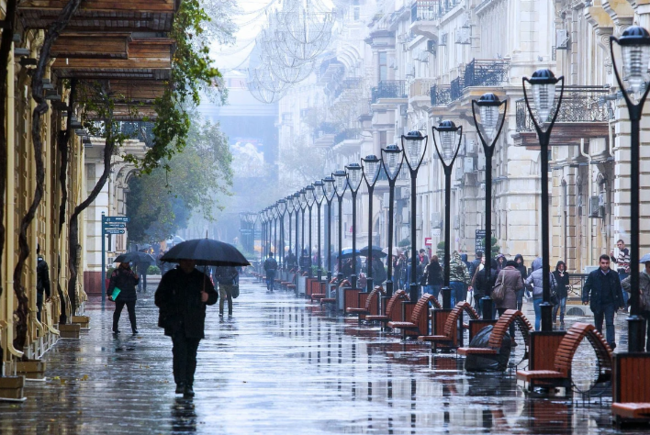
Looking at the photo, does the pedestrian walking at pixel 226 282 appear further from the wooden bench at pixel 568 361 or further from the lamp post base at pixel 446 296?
the wooden bench at pixel 568 361

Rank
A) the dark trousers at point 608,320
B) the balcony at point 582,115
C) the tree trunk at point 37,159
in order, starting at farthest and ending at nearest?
the balcony at point 582,115 < the dark trousers at point 608,320 < the tree trunk at point 37,159

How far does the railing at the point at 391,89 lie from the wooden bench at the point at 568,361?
65.6 meters

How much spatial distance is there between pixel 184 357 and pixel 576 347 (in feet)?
13.1

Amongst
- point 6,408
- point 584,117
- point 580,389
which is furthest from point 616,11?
point 6,408

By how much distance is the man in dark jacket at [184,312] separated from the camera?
15273 mm

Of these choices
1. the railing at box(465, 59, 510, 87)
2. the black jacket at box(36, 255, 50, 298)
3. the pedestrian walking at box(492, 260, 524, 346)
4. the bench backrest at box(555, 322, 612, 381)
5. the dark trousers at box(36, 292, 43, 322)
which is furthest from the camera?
the railing at box(465, 59, 510, 87)

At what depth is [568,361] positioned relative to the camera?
1562cm

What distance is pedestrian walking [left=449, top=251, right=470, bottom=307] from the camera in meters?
36.9

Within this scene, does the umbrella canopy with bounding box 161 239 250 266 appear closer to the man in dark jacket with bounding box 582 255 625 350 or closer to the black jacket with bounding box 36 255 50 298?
the black jacket with bounding box 36 255 50 298

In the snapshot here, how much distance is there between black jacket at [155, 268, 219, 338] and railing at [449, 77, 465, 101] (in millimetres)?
40525

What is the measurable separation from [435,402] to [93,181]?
106 feet

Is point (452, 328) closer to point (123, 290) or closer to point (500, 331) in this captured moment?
point (500, 331)

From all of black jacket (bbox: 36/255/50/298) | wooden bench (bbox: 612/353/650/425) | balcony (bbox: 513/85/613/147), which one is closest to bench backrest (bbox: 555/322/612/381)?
wooden bench (bbox: 612/353/650/425)

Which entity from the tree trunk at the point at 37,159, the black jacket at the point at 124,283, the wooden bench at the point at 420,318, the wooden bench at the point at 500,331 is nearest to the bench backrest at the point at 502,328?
the wooden bench at the point at 500,331
